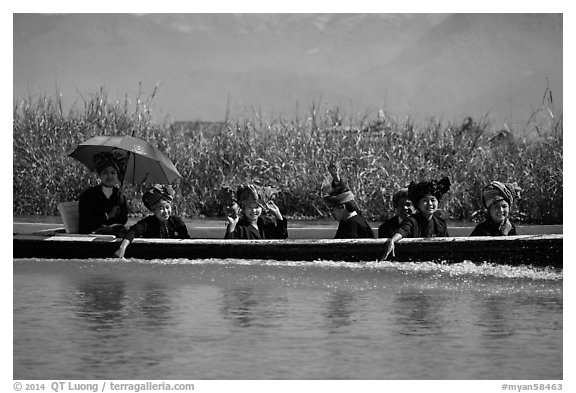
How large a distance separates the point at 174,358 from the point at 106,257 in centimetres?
438

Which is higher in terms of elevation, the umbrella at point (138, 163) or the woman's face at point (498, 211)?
the umbrella at point (138, 163)

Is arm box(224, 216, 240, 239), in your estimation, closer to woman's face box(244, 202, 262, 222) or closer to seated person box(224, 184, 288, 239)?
seated person box(224, 184, 288, 239)

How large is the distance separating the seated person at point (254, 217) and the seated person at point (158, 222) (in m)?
0.59

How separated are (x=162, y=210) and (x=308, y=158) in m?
5.72

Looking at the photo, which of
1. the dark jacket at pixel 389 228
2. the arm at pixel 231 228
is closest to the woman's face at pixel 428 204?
the dark jacket at pixel 389 228

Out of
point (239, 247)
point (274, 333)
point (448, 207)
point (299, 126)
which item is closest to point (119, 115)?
point (299, 126)

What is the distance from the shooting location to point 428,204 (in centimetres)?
1181

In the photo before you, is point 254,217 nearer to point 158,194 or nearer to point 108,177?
point 158,194

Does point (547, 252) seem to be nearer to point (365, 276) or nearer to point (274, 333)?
point (365, 276)

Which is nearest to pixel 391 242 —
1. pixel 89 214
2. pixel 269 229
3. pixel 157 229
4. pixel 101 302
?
pixel 269 229

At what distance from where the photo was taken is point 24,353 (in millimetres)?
8703

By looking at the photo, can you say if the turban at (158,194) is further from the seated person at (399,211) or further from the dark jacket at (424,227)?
the dark jacket at (424,227)

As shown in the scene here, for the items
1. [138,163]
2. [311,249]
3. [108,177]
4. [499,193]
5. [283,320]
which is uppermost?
[138,163]

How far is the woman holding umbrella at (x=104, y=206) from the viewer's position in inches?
506
